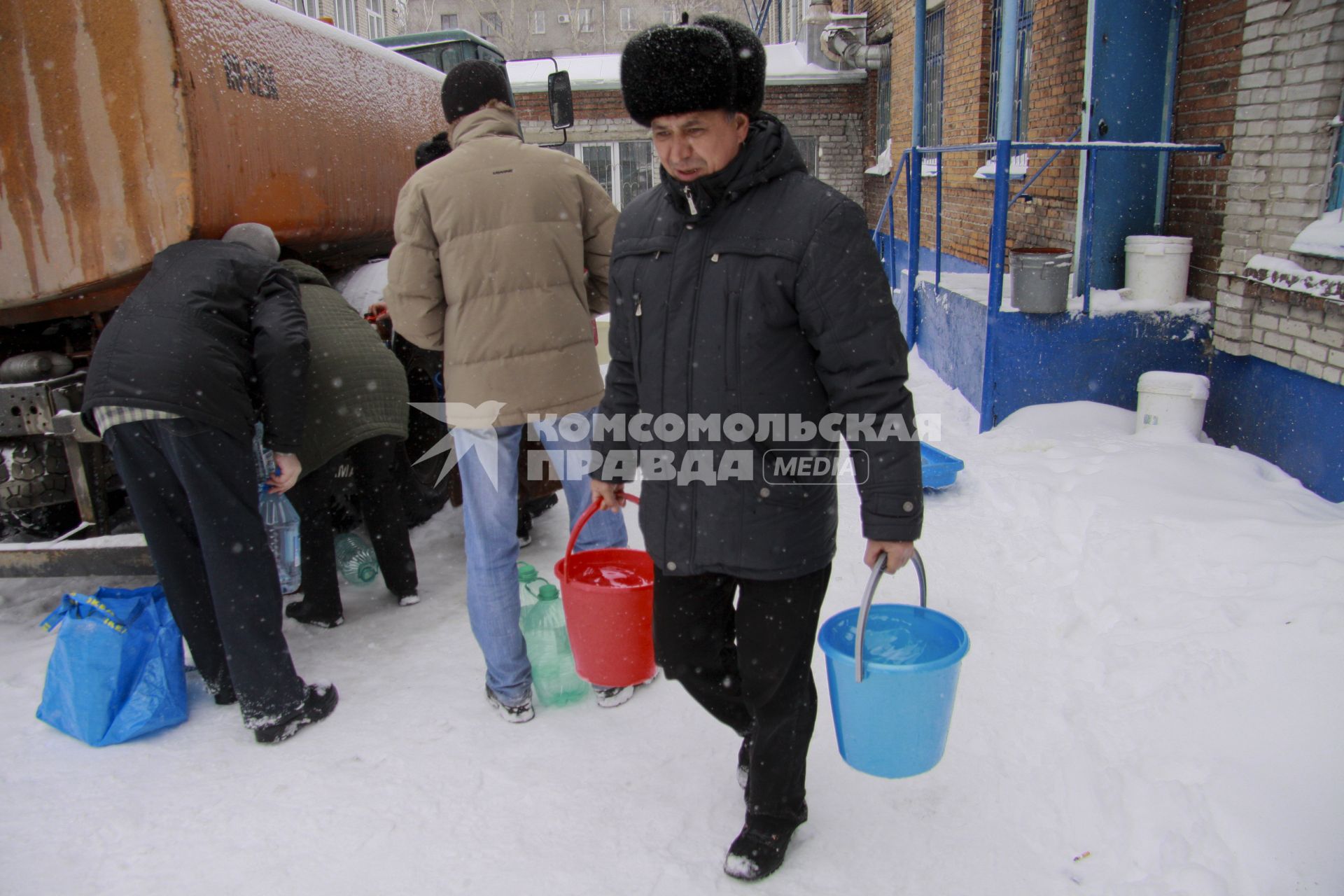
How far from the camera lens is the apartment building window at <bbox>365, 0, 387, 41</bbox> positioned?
65.8 feet

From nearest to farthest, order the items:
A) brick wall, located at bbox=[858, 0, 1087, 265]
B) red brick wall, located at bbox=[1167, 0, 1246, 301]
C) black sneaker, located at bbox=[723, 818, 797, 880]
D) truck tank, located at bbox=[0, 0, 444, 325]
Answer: black sneaker, located at bbox=[723, 818, 797, 880] → truck tank, located at bbox=[0, 0, 444, 325] → red brick wall, located at bbox=[1167, 0, 1246, 301] → brick wall, located at bbox=[858, 0, 1087, 265]

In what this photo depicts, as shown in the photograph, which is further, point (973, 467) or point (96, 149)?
point (973, 467)

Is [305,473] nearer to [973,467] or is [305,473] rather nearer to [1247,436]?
[973,467]

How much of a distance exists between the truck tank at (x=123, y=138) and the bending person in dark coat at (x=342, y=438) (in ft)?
1.45

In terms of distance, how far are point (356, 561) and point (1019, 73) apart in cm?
674

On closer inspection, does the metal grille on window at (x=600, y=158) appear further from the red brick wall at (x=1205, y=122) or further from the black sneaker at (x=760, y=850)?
the black sneaker at (x=760, y=850)

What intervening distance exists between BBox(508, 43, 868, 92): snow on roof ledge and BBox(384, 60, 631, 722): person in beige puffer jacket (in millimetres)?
12049

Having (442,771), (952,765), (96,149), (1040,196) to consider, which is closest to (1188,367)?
(1040,196)

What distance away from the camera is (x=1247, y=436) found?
464cm

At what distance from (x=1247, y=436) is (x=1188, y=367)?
26.1 inches

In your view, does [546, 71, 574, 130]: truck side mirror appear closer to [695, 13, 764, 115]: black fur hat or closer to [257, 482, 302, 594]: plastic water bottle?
[257, 482, 302, 594]: plastic water bottle

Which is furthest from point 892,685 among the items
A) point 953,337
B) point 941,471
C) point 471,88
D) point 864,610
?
point 953,337

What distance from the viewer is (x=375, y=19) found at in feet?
66.6

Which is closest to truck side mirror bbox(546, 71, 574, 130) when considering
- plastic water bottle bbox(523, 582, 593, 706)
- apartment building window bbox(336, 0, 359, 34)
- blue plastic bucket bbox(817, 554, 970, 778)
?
plastic water bottle bbox(523, 582, 593, 706)
